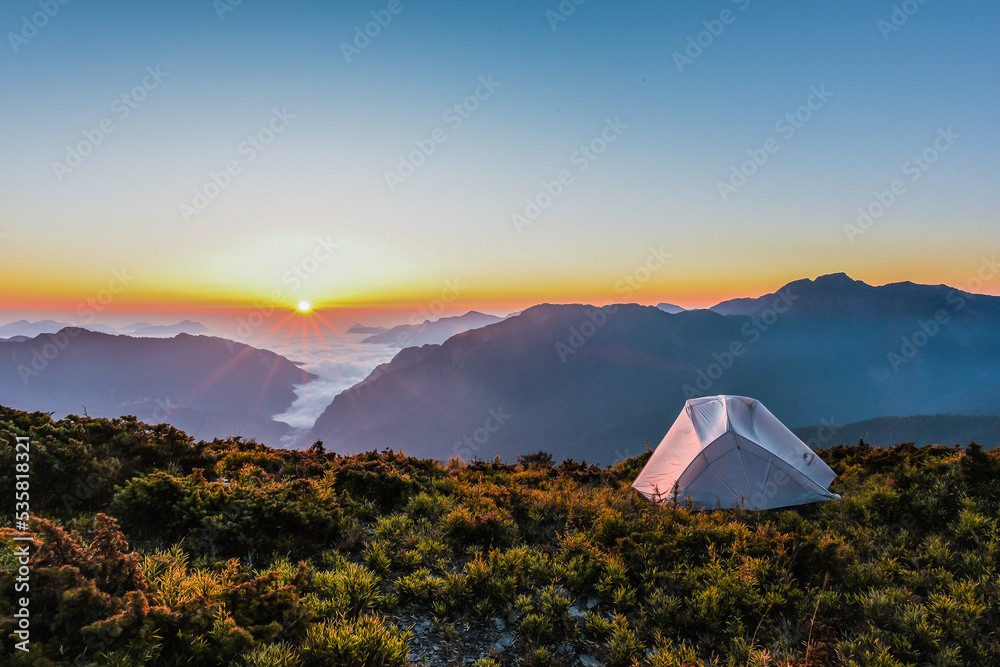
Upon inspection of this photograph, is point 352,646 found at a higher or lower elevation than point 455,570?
higher

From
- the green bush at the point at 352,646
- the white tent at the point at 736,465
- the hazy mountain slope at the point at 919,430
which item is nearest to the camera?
the green bush at the point at 352,646

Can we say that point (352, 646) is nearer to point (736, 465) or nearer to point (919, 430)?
point (736, 465)

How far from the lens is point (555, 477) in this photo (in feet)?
47.5

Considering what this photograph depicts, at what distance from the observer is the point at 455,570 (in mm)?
7160

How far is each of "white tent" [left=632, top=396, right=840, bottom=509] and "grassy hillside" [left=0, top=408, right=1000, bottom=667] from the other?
897 millimetres

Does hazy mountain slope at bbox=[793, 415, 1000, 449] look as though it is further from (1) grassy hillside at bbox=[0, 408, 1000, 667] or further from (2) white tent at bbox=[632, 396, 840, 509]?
(1) grassy hillside at bbox=[0, 408, 1000, 667]

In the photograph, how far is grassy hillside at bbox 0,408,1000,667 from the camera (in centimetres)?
451

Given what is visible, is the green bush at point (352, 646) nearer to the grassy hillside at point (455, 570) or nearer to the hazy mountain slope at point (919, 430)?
the grassy hillside at point (455, 570)

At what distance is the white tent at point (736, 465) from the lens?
11.9 metres

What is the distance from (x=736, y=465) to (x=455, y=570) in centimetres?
915

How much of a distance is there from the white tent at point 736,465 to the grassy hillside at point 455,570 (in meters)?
0.90

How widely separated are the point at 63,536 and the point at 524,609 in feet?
18.4

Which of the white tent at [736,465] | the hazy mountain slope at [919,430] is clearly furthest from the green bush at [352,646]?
the hazy mountain slope at [919,430]

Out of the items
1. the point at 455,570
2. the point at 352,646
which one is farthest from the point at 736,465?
the point at 352,646
